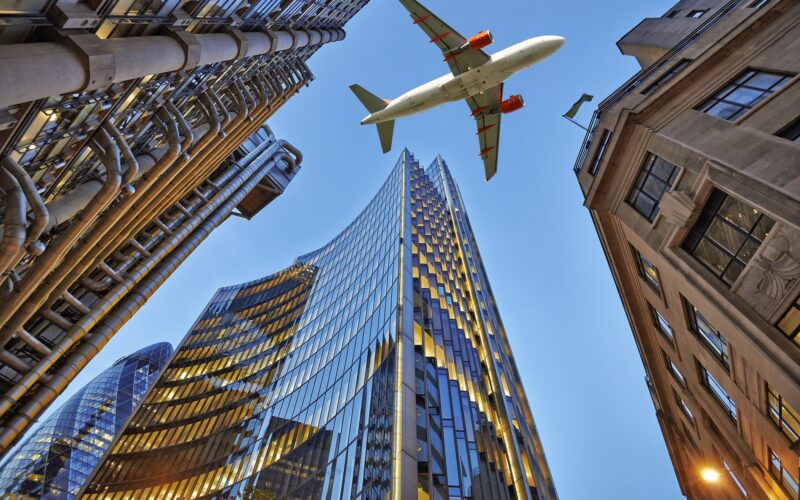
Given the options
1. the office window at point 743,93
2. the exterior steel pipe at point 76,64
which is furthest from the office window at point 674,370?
the exterior steel pipe at point 76,64

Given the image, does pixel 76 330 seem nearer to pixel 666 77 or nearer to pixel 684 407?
pixel 666 77

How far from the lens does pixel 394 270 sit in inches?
1404

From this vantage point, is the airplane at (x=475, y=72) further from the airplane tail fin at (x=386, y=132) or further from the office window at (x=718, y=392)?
the office window at (x=718, y=392)

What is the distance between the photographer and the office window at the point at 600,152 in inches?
834

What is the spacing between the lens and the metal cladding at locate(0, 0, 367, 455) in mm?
8508

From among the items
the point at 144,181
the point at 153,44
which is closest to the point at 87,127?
the point at 153,44

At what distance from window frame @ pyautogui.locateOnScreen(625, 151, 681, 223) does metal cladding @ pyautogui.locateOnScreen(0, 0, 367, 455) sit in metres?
20.2

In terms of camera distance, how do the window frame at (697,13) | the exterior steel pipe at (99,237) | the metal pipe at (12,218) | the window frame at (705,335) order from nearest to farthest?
the metal pipe at (12,218) < the exterior steel pipe at (99,237) < the window frame at (705,335) < the window frame at (697,13)

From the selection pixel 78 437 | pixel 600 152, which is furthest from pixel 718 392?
pixel 78 437

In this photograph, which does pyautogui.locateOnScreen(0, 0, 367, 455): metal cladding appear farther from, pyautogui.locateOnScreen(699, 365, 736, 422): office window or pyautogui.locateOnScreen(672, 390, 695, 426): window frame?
pyautogui.locateOnScreen(672, 390, 695, 426): window frame

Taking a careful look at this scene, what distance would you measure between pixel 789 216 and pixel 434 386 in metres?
20.3

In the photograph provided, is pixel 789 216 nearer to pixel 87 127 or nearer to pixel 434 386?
pixel 434 386

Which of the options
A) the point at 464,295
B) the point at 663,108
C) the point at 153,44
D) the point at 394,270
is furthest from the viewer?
the point at 464,295

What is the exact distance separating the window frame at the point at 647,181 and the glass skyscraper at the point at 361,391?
1654 cm
